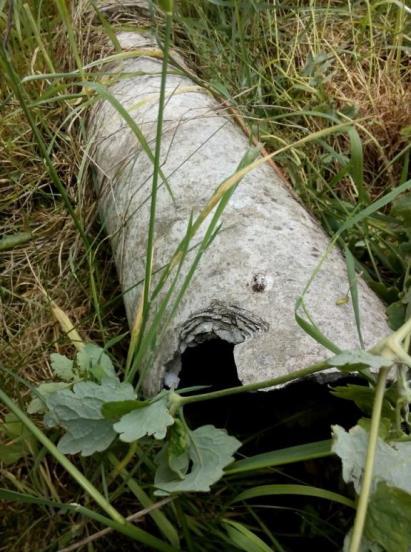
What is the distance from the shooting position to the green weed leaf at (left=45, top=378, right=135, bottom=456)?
1.17 meters

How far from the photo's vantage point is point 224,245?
4.71 ft

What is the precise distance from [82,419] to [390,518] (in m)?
0.48

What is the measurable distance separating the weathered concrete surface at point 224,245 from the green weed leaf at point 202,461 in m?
0.11

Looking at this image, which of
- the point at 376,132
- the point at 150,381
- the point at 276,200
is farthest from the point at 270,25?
the point at 150,381

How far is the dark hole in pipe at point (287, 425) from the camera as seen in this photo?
53.8 inches

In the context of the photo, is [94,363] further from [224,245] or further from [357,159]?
[357,159]

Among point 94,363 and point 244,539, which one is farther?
point 94,363

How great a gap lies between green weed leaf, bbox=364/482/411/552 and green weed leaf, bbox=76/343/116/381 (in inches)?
21.1

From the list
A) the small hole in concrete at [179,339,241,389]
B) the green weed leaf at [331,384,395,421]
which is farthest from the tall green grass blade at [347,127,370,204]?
the green weed leaf at [331,384,395,421]

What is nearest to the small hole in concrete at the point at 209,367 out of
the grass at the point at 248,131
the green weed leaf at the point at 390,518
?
the grass at the point at 248,131

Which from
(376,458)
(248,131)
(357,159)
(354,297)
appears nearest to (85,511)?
(376,458)

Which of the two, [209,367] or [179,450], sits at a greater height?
[179,450]

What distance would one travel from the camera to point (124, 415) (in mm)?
1152

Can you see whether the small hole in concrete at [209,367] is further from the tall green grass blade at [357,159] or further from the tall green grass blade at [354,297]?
the tall green grass blade at [357,159]
